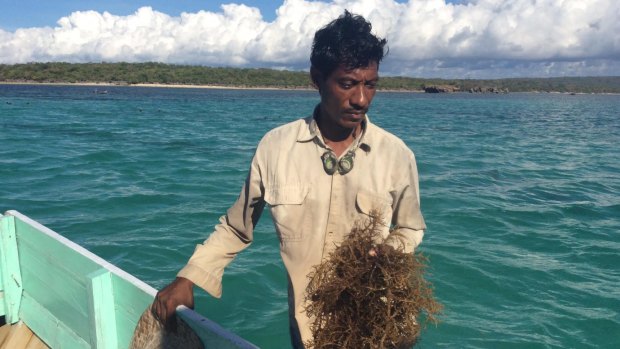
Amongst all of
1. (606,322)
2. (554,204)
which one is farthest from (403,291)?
(554,204)

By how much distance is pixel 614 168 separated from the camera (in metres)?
17.6

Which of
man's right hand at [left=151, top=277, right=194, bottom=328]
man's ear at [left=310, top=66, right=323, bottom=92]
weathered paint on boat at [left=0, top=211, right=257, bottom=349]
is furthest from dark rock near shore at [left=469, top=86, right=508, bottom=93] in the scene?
man's right hand at [left=151, top=277, right=194, bottom=328]

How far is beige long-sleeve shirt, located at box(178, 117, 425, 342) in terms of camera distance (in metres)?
2.41

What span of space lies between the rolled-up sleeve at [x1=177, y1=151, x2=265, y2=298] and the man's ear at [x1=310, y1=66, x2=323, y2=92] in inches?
17.4

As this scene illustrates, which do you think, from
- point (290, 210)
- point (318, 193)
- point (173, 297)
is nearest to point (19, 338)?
point (173, 297)

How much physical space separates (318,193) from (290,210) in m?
0.15

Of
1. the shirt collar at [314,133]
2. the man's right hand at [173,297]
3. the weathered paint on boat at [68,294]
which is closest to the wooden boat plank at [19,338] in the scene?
the weathered paint on boat at [68,294]

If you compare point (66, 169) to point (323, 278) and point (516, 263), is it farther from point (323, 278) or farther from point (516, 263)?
point (323, 278)

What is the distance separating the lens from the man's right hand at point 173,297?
100 inches

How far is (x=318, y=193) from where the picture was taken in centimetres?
243

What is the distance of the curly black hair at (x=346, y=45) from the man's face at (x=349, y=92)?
3cm

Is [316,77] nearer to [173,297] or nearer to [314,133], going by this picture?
[314,133]

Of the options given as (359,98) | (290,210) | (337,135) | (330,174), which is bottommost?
(290,210)

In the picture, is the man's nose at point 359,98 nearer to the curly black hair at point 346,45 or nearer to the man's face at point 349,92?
the man's face at point 349,92
